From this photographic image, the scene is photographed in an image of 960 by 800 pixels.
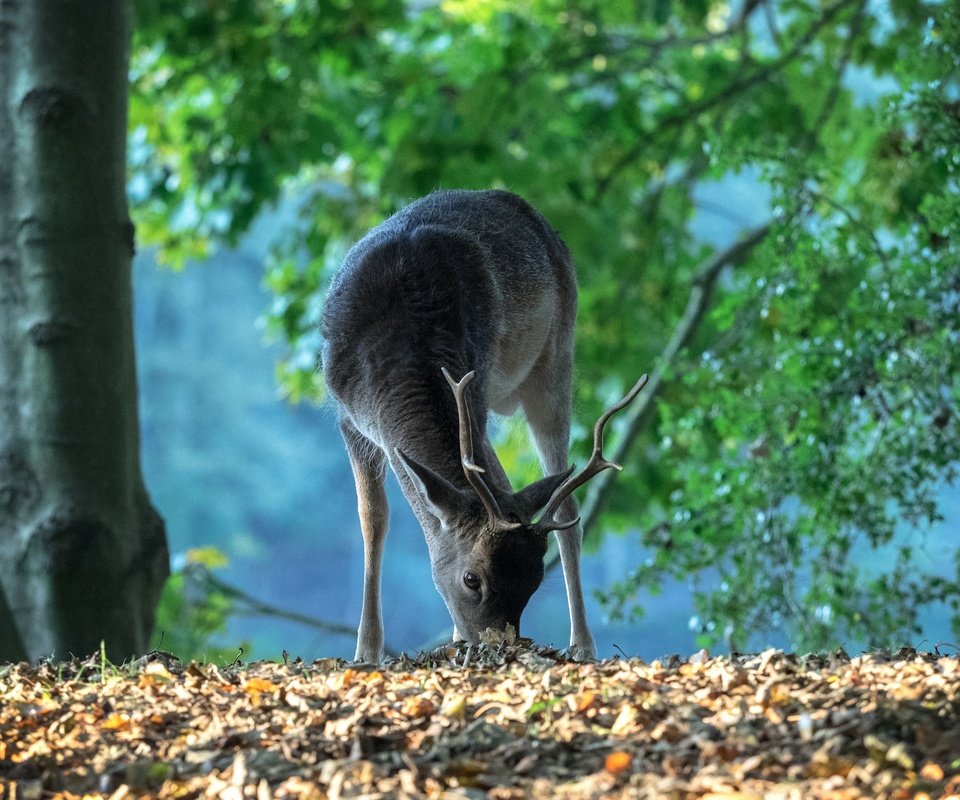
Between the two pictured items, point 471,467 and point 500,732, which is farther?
point 471,467

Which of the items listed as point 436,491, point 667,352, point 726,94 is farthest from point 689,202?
point 436,491

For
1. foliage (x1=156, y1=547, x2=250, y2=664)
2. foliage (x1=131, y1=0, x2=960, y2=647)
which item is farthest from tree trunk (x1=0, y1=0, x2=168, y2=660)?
foliage (x1=156, y1=547, x2=250, y2=664)

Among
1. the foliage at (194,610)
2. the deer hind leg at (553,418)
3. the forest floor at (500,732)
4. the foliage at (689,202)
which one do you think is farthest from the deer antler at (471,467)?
the foliage at (194,610)

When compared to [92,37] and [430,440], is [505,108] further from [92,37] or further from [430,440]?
[430,440]

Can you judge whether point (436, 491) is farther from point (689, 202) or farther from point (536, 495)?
point (689, 202)

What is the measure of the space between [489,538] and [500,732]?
6.82ft

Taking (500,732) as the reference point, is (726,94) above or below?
above

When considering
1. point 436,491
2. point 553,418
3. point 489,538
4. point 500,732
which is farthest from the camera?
point 553,418

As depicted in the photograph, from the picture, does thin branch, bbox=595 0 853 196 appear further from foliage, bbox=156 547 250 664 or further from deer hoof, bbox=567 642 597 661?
deer hoof, bbox=567 642 597 661

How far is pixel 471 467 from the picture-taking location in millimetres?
5469

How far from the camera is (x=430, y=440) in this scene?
6.17 m

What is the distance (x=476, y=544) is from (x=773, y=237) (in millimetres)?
2682

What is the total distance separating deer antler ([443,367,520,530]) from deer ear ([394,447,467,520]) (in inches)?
4.6

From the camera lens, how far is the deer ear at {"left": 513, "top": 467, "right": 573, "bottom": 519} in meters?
5.88
